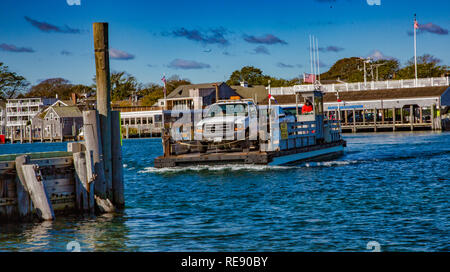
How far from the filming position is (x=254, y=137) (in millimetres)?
24922

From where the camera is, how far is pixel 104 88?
14242 mm

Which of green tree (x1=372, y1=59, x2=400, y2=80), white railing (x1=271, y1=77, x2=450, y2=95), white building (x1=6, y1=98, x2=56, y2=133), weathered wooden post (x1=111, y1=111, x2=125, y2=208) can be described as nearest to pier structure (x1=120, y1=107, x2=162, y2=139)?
white railing (x1=271, y1=77, x2=450, y2=95)

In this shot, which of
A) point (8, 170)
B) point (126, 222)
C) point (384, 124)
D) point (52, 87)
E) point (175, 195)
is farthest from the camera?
point (52, 87)

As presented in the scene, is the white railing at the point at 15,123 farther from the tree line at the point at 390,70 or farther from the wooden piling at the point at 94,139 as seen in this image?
the wooden piling at the point at 94,139

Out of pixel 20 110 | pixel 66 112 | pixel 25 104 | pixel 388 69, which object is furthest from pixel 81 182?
pixel 25 104

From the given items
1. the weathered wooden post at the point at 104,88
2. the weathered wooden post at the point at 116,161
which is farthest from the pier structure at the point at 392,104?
the weathered wooden post at the point at 104,88

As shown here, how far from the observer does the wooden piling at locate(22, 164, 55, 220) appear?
484 inches

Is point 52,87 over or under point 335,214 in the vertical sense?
over

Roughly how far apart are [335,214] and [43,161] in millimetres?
6592

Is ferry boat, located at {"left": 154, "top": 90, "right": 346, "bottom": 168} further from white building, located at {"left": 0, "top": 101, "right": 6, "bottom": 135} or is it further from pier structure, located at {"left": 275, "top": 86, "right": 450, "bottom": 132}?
white building, located at {"left": 0, "top": 101, "right": 6, "bottom": 135}

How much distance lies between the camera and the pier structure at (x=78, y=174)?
40.9 feet

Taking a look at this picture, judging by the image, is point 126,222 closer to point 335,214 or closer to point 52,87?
point 335,214

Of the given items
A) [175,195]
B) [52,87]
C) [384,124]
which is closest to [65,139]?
[384,124]

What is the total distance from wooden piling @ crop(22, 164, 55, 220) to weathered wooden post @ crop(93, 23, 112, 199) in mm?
1762
